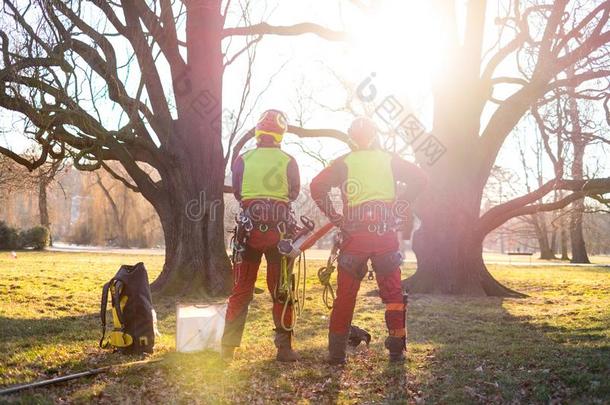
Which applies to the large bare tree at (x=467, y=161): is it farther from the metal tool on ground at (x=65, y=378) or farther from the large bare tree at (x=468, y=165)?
the metal tool on ground at (x=65, y=378)

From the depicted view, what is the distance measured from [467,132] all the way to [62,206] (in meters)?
62.9

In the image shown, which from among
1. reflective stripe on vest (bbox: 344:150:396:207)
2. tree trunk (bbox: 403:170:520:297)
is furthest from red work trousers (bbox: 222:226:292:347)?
tree trunk (bbox: 403:170:520:297)

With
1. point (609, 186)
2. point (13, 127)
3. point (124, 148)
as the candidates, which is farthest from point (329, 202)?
point (609, 186)

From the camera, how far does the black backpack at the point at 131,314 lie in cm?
608

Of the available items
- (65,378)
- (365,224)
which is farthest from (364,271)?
(65,378)

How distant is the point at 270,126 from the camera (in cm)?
607

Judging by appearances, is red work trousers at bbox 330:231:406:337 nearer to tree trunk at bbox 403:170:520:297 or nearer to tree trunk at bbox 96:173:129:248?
tree trunk at bbox 403:170:520:297

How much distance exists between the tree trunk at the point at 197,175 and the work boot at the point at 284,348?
608 cm

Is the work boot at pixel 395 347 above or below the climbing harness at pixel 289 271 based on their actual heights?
below

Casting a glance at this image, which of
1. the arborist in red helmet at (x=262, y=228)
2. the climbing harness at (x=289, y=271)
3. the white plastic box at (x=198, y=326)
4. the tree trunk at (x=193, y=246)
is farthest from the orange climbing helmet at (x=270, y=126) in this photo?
the tree trunk at (x=193, y=246)

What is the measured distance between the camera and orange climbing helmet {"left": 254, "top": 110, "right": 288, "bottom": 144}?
6070mm

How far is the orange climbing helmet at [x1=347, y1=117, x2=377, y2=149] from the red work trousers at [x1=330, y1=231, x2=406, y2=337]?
96 cm

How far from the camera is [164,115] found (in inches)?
471

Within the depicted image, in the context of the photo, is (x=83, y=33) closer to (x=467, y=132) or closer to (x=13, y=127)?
(x=13, y=127)
